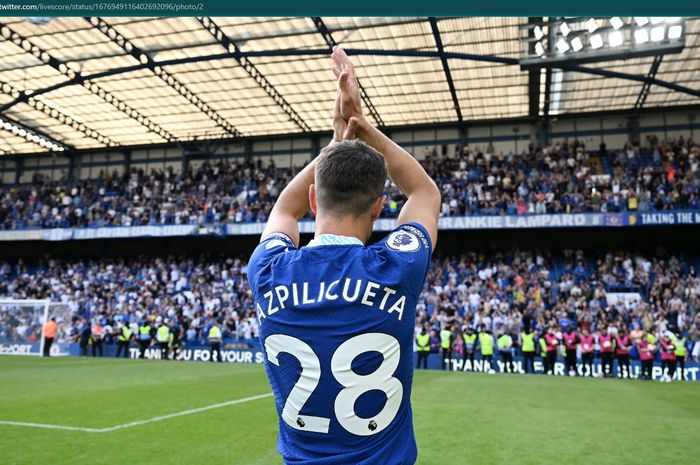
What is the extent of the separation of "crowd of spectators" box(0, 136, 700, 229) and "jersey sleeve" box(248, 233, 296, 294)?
28637mm

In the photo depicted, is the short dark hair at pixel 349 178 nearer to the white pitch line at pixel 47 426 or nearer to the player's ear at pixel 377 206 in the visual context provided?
the player's ear at pixel 377 206

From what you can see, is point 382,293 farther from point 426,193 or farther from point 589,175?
point 589,175

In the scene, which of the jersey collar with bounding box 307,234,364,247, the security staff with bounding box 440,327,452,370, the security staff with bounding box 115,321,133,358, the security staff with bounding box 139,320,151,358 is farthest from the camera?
the security staff with bounding box 115,321,133,358

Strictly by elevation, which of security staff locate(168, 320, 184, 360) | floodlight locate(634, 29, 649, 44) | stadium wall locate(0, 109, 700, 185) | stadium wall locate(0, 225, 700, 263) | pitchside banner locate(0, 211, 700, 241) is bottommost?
security staff locate(168, 320, 184, 360)

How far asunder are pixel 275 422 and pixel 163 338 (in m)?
18.6

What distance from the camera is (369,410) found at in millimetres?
2008

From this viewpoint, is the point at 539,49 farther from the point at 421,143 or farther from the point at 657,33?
the point at 421,143

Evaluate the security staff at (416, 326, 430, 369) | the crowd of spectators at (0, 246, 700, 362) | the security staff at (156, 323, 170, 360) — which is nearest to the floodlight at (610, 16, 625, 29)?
the crowd of spectators at (0, 246, 700, 362)

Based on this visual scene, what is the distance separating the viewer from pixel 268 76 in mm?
30234

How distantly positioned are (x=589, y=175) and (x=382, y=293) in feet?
104

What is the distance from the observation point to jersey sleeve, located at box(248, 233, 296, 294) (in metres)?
2.19

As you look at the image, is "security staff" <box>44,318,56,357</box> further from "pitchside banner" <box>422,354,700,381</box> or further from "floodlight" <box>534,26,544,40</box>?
"floodlight" <box>534,26,544,40</box>

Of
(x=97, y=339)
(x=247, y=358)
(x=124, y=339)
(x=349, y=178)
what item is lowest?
(x=247, y=358)

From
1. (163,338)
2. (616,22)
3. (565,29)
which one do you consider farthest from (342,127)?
(163,338)
